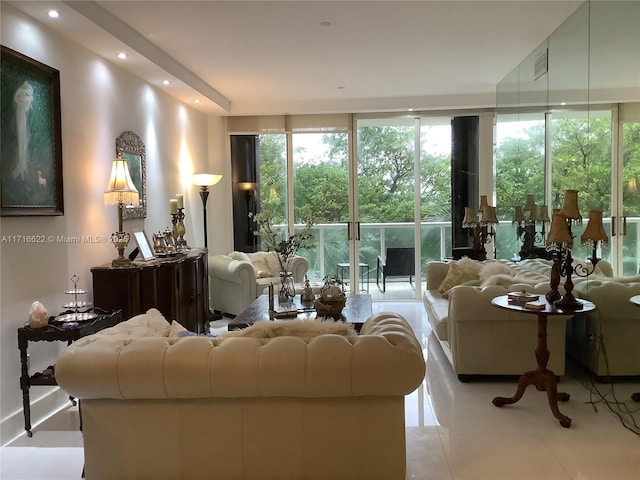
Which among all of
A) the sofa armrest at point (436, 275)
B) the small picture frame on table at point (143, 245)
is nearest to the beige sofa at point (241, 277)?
the small picture frame on table at point (143, 245)

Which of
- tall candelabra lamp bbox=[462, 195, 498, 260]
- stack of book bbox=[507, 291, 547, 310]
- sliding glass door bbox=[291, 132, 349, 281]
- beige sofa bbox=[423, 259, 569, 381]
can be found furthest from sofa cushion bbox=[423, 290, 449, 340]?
sliding glass door bbox=[291, 132, 349, 281]

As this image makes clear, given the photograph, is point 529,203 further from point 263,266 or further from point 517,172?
point 263,266

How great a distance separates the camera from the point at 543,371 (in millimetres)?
3270

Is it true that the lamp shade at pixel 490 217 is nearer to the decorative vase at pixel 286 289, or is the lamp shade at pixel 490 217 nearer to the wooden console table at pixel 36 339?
the decorative vase at pixel 286 289

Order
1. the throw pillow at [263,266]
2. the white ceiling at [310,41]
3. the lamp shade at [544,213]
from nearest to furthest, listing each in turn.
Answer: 1. the white ceiling at [310,41]
2. the lamp shade at [544,213]
3. the throw pillow at [263,266]

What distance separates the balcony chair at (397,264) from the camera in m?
7.53

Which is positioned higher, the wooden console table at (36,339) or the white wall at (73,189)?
the white wall at (73,189)

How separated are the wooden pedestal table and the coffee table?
3.31 ft

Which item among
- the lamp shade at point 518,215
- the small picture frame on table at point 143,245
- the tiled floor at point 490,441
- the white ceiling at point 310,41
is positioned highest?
A: the white ceiling at point 310,41

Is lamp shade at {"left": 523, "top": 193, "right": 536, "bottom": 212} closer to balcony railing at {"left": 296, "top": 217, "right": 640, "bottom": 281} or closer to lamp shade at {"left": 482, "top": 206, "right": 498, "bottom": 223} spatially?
lamp shade at {"left": 482, "top": 206, "right": 498, "bottom": 223}

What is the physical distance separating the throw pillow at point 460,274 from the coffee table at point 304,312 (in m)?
0.87

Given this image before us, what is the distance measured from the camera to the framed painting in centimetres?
304

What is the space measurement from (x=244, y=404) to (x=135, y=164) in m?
3.37

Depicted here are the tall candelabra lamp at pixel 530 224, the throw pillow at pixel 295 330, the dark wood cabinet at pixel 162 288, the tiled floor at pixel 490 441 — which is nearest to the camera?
the throw pillow at pixel 295 330
